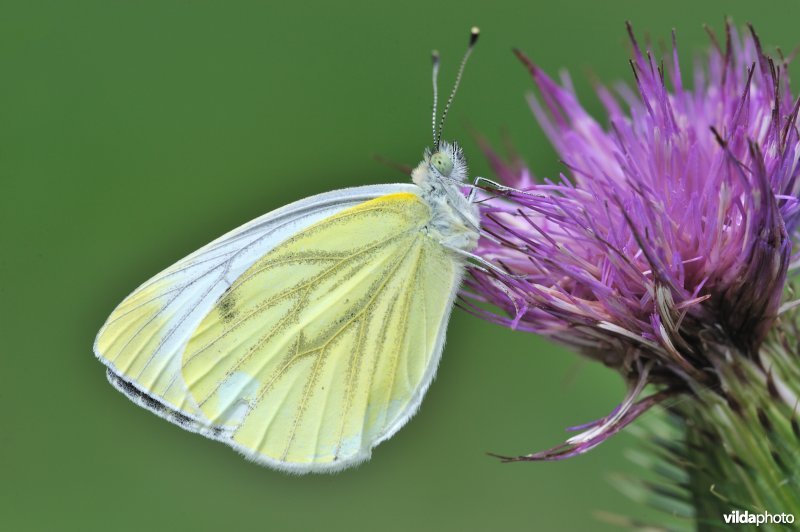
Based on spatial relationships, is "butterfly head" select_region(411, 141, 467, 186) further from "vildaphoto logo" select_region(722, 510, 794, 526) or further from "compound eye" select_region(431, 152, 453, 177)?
"vildaphoto logo" select_region(722, 510, 794, 526)

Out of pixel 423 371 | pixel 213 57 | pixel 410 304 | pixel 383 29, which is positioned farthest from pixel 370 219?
pixel 213 57

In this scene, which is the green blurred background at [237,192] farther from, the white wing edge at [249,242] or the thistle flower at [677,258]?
the white wing edge at [249,242]

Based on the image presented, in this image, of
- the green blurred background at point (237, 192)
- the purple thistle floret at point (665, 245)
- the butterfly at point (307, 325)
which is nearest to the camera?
the purple thistle floret at point (665, 245)

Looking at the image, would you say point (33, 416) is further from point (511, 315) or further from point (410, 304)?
point (511, 315)

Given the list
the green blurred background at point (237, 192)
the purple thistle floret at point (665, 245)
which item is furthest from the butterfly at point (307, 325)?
the green blurred background at point (237, 192)

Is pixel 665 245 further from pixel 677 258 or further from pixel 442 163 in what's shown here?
pixel 442 163
